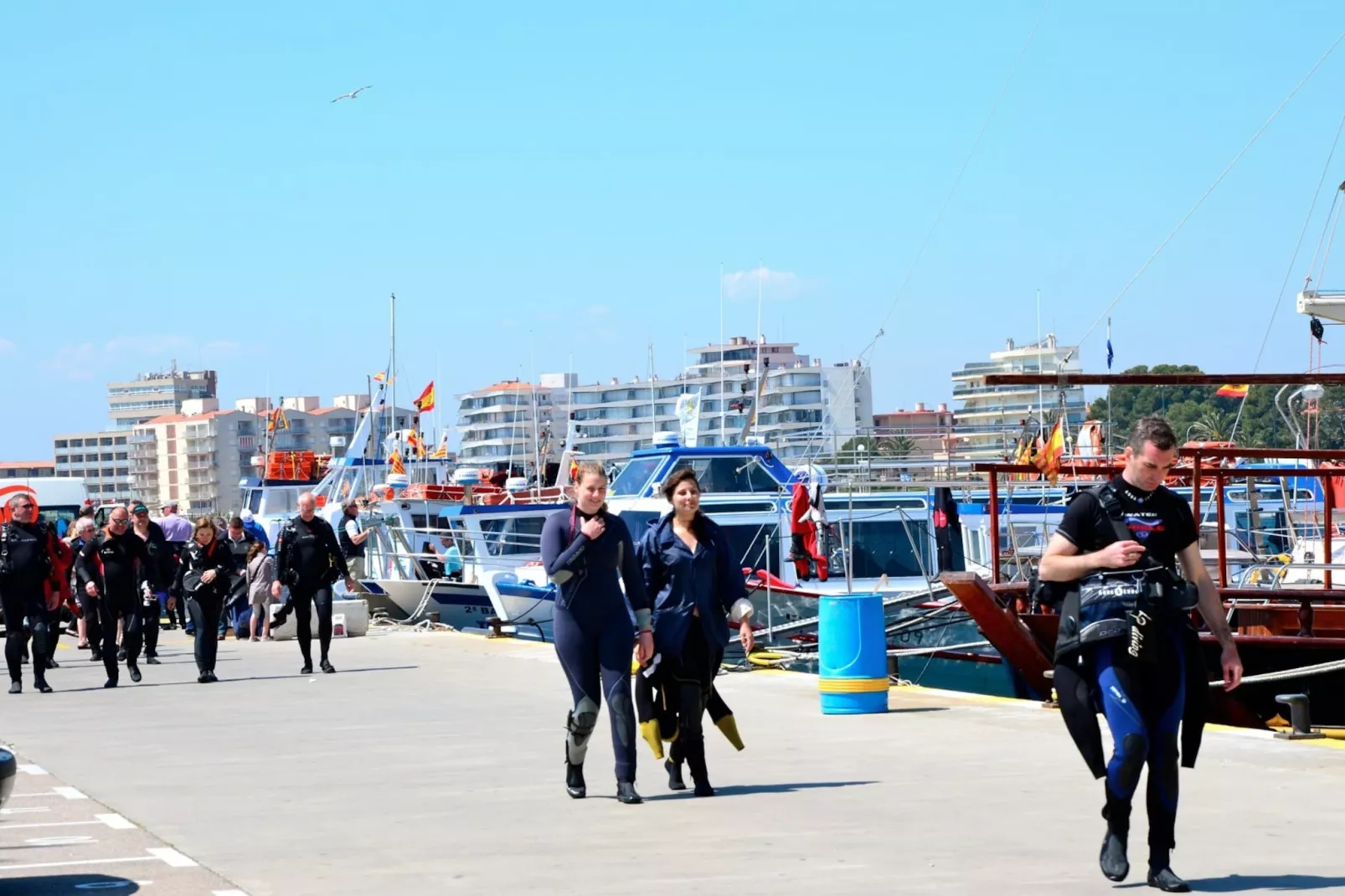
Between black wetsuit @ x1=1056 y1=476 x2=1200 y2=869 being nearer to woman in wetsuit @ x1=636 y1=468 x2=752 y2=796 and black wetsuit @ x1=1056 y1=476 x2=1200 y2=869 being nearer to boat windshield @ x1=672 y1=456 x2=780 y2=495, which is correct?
woman in wetsuit @ x1=636 y1=468 x2=752 y2=796

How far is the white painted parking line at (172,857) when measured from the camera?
853 cm

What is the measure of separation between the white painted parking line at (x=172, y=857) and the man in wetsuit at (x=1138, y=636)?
402 cm

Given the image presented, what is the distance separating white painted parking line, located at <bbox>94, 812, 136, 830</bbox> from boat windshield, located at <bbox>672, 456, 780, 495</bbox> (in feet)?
64.9

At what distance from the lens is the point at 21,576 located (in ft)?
57.9

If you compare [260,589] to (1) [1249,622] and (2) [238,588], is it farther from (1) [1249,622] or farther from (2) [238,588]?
(1) [1249,622]

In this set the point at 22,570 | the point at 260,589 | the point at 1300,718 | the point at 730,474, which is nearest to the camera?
the point at 1300,718

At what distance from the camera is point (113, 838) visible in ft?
30.7

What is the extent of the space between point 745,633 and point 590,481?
1589 mm

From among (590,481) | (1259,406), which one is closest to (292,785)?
(590,481)

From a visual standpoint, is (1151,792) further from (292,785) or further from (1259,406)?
(1259,406)

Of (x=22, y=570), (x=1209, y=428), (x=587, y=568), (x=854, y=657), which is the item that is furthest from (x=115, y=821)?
(x=1209, y=428)

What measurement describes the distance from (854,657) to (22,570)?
8.22 meters

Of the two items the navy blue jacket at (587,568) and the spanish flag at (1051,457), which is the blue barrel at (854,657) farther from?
the navy blue jacket at (587,568)

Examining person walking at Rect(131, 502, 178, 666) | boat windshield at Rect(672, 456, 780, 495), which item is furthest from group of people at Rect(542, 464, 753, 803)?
boat windshield at Rect(672, 456, 780, 495)
